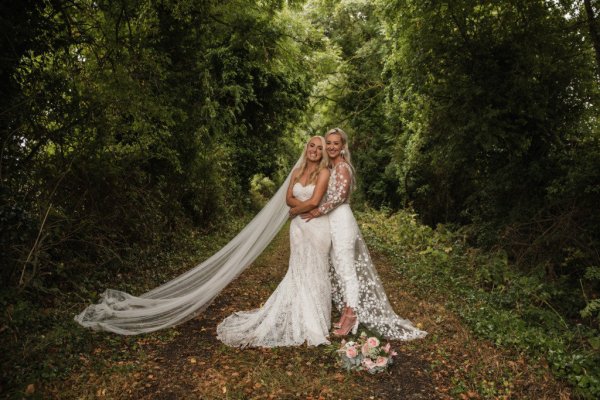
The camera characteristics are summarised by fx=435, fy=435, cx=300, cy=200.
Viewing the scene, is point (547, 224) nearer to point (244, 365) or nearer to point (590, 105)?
point (590, 105)

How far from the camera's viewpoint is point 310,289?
571cm

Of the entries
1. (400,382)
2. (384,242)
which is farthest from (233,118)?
(400,382)

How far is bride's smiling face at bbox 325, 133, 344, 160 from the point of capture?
18.3 feet

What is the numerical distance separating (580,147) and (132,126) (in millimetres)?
7825

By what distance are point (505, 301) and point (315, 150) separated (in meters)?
3.66

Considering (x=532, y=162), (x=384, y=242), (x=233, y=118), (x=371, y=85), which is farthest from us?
(x=371, y=85)

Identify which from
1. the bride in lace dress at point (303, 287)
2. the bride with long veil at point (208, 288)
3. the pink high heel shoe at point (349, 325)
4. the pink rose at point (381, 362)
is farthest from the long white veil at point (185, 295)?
the pink rose at point (381, 362)

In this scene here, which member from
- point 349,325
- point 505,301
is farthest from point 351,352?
point 505,301

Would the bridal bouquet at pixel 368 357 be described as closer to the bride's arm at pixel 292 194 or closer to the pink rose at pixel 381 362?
the pink rose at pixel 381 362

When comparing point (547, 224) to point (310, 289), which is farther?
point (547, 224)

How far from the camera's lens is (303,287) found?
5723 millimetres

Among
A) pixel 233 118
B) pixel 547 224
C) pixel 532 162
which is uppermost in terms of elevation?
pixel 233 118

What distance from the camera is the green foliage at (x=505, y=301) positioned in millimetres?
4586

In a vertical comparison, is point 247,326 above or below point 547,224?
below
